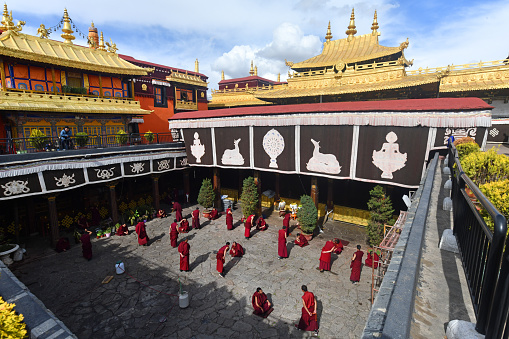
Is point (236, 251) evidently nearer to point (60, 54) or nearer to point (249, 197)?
point (249, 197)

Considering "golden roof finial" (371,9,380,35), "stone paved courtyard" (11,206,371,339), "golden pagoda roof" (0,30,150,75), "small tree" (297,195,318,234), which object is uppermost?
"golden roof finial" (371,9,380,35)

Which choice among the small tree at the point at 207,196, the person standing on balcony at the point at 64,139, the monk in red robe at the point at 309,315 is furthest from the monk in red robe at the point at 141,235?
the monk in red robe at the point at 309,315

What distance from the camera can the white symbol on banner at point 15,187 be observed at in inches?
385

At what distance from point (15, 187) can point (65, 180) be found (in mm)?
1707

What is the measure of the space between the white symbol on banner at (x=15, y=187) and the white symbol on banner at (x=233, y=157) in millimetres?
9247

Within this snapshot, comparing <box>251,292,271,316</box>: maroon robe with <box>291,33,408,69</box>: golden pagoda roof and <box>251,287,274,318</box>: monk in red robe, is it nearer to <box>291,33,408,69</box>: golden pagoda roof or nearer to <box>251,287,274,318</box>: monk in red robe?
<box>251,287,274,318</box>: monk in red robe

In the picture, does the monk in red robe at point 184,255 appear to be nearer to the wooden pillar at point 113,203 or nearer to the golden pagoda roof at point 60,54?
the wooden pillar at point 113,203

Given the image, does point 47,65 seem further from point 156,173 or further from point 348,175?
point 348,175

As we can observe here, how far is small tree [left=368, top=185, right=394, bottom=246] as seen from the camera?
10.2 meters

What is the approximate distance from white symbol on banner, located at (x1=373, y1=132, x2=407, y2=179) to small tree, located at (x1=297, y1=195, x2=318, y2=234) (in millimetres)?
3537

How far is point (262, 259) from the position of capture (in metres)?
10.4

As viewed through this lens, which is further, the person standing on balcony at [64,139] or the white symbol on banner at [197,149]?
the white symbol on banner at [197,149]

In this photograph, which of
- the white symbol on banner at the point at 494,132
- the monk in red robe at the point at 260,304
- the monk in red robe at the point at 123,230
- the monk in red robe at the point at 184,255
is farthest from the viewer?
the white symbol on banner at the point at 494,132

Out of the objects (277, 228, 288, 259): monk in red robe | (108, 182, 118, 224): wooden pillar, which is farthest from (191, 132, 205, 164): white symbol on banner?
(277, 228, 288, 259): monk in red robe
